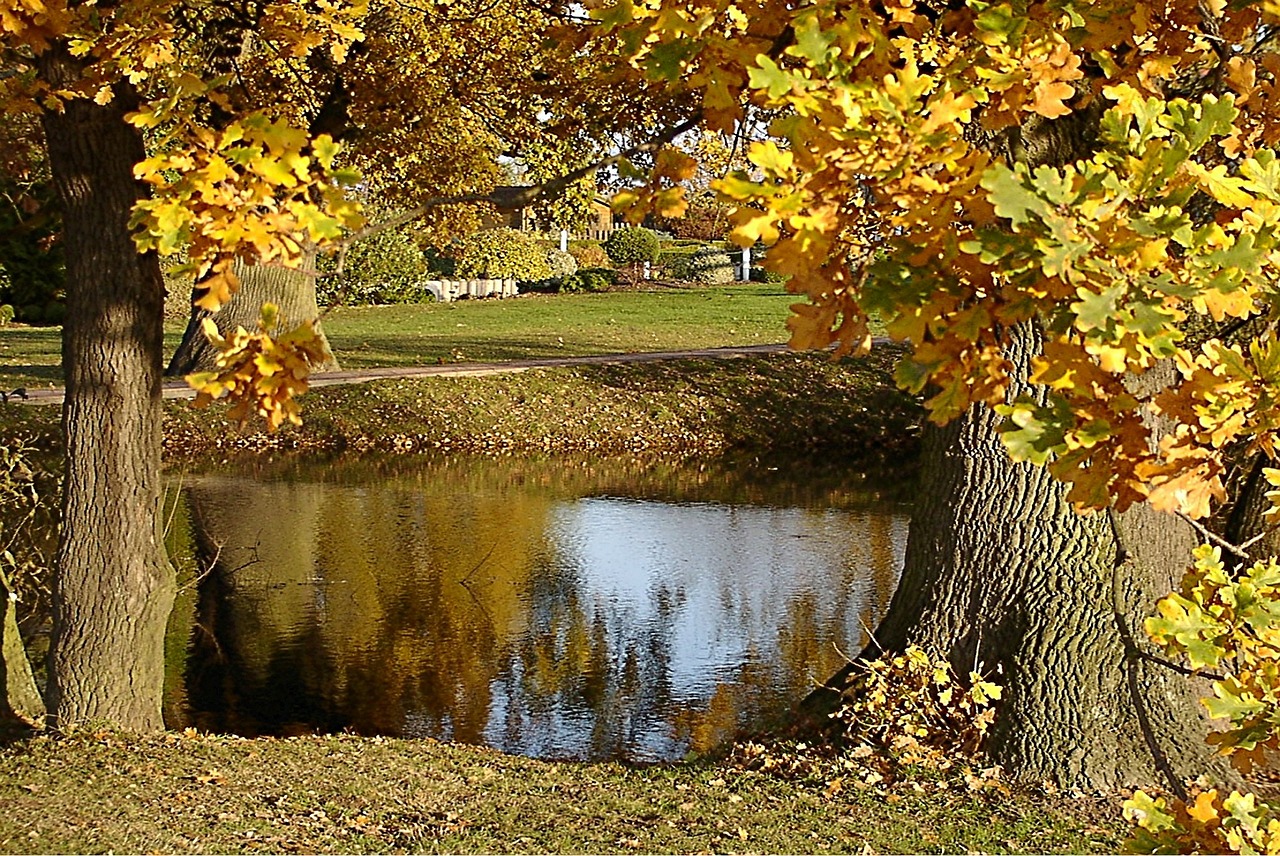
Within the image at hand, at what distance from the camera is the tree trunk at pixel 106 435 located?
579 cm

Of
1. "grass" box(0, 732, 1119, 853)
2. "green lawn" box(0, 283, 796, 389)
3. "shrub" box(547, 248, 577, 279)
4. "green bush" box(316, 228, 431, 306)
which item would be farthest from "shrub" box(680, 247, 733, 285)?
"grass" box(0, 732, 1119, 853)

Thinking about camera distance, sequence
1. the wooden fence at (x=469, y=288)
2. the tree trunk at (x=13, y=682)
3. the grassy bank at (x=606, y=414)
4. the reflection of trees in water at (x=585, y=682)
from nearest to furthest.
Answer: the tree trunk at (x=13, y=682) → the reflection of trees in water at (x=585, y=682) → the grassy bank at (x=606, y=414) → the wooden fence at (x=469, y=288)

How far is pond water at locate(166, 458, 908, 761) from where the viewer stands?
805cm

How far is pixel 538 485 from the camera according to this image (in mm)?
15367

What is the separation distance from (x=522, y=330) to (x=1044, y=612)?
2257 cm

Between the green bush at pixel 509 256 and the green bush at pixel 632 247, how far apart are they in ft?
18.7

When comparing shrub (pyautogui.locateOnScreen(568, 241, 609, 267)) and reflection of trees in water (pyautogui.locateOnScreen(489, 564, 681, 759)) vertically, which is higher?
shrub (pyautogui.locateOnScreen(568, 241, 609, 267))

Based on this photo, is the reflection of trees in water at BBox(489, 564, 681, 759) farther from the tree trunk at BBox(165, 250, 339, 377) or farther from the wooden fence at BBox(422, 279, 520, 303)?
the wooden fence at BBox(422, 279, 520, 303)

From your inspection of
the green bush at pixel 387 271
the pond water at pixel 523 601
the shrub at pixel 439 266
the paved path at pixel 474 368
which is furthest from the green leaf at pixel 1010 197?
the shrub at pixel 439 266

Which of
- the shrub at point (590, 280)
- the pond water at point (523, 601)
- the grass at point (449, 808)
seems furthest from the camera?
the shrub at point (590, 280)

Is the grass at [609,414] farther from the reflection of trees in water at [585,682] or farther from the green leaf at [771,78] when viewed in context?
the green leaf at [771,78]

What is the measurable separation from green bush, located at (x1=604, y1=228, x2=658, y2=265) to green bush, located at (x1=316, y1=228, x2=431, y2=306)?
8050 millimetres

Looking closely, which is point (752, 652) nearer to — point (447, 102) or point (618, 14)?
point (447, 102)

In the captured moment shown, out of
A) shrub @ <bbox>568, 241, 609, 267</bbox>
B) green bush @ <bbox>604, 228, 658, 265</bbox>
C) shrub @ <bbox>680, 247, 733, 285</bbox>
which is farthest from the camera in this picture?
shrub @ <bbox>568, 241, 609, 267</bbox>
